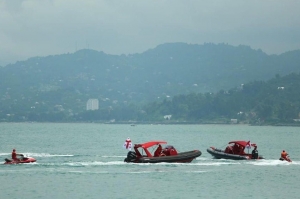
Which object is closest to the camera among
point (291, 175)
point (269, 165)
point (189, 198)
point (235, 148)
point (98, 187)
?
point (189, 198)

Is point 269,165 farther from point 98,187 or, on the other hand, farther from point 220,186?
point 98,187

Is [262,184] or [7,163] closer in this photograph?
[262,184]

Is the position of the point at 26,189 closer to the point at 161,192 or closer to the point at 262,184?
the point at 161,192

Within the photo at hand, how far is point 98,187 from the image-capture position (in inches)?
2611

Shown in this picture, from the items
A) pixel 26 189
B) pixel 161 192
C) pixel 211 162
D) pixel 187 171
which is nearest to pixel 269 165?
pixel 211 162

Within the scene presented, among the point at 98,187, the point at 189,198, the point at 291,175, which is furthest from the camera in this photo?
the point at 291,175

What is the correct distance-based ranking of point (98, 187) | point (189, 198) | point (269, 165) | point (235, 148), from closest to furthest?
1. point (189, 198)
2. point (98, 187)
3. point (269, 165)
4. point (235, 148)

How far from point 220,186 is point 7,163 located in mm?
25156

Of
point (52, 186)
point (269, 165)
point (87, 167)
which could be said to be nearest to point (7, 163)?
point (87, 167)

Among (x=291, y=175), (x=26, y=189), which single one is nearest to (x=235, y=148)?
(x=291, y=175)

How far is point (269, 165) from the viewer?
280ft

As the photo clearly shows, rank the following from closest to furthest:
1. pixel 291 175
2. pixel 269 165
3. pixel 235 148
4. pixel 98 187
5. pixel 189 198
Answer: pixel 189 198 → pixel 98 187 → pixel 291 175 → pixel 269 165 → pixel 235 148

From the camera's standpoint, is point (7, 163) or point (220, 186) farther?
point (7, 163)

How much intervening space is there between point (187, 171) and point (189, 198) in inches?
649
